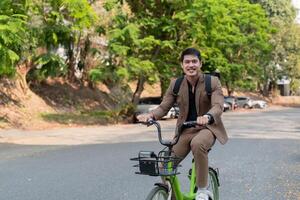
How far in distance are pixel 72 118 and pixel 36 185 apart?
65.5ft

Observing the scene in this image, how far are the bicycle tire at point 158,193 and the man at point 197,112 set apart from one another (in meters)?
0.42

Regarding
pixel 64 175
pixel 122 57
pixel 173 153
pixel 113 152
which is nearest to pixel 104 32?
pixel 122 57

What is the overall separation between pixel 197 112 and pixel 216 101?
0.90ft

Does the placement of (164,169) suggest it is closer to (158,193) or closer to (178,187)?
(158,193)

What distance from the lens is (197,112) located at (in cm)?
523

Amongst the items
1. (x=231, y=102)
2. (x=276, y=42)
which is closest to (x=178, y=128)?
(x=231, y=102)

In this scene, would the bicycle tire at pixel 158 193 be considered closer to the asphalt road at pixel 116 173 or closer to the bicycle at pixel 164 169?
the bicycle at pixel 164 169

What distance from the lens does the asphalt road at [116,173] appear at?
24.1 ft

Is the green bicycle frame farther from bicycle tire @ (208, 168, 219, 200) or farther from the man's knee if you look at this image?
bicycle tire @ (208, 168, 219, 200)

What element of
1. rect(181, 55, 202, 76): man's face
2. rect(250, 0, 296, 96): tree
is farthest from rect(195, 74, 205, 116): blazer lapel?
rect(250, 0, 296, 96): tree

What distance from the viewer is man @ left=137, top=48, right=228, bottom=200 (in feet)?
16.4

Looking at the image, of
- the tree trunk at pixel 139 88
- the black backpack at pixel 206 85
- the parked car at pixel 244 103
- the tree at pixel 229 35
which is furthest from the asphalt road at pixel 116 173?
the parked car at pixel 244 103

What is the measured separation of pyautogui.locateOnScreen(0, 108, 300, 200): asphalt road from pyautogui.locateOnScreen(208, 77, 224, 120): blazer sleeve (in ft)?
7.81

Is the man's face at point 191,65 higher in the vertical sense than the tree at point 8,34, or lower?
lower
